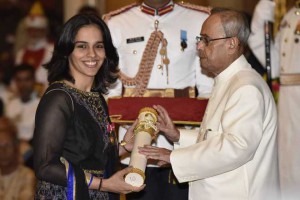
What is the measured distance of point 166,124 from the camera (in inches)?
174

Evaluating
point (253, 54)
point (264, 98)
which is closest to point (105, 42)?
point (264, 98)

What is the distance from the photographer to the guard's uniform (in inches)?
199

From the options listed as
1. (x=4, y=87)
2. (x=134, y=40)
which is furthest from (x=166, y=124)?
(x=4, y=87)

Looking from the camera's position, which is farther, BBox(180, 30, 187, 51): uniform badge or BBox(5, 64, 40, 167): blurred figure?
BBox(5, 64, 40, 167): blurred figure

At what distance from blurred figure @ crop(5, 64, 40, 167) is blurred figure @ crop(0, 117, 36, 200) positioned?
45cm

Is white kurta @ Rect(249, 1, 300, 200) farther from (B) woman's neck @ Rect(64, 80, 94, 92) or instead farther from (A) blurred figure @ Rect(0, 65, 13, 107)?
(A) blurred figure @ Rect(0, 65, 13, 107)

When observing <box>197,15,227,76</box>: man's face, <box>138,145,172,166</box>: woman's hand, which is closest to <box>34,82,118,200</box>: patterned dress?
<box>138,145,172,166</box>: woman's hand

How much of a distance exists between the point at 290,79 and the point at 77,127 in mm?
2935

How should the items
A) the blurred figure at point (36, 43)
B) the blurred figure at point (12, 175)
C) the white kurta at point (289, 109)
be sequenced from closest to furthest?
the white kurta at point (289, 109) → the blurred figure at point (12, 175) → the blurred figure at point (36, 43)

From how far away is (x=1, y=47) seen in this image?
984cm

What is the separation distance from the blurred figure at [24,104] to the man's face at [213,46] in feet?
12.5

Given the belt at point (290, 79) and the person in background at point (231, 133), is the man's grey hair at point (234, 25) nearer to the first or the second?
the person in background at point (231, 133)

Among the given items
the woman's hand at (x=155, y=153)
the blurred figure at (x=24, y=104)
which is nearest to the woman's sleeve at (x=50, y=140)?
the woman's hand at (x=155, y=153)

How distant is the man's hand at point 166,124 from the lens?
440 cm
